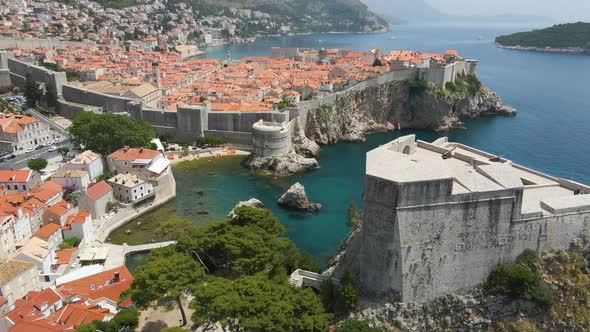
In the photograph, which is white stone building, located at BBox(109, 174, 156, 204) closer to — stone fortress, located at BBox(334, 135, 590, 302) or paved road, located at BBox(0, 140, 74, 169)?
paved road, located at BBox(0, 140, 74, 169)

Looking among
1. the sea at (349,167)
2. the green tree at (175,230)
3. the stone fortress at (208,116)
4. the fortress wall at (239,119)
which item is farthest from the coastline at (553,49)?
the green tree at (175,230)

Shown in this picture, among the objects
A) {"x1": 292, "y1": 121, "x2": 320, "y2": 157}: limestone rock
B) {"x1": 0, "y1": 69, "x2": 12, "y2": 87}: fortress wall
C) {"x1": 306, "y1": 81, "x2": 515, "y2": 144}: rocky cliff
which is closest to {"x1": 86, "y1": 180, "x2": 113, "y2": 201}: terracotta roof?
{"x1": 292, "y1": 121, "x2": 320, "y2": 157}: limestone rock

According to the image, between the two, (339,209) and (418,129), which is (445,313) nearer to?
(339,209)

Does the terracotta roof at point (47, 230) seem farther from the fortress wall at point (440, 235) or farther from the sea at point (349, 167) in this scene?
the fortress wall at point (440, 235)

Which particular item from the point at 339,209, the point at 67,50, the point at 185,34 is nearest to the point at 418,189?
the point at 339,209

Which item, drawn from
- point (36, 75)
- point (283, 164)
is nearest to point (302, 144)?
point (283, 164)

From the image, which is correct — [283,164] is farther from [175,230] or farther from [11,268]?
[11,268]
